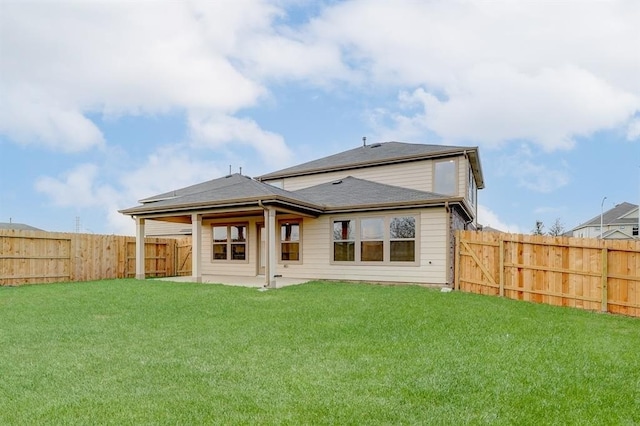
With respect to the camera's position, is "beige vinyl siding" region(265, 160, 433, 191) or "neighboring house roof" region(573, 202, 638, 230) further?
"neighboring house roof" region(573, 202, 638, 230)

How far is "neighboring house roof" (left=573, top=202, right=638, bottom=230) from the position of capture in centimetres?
3966

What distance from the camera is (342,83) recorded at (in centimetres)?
1446

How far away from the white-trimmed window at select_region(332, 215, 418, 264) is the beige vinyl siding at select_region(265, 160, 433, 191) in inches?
129

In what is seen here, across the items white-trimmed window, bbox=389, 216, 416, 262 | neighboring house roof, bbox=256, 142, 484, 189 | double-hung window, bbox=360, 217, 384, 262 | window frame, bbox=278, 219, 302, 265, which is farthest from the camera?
neighboring house roof, bbox=256, 142, 484, 189

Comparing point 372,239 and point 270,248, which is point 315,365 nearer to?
point 270,248

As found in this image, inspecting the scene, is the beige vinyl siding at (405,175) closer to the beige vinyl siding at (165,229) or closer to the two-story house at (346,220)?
the two-story house at (346,220)

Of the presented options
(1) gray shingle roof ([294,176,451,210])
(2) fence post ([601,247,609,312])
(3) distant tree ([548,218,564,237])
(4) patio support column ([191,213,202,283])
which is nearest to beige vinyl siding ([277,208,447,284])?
(1) gray shingle roof ([294,176,451,210])

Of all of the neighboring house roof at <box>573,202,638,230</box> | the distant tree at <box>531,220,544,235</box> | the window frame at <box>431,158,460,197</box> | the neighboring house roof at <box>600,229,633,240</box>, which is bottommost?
the neighboring house roof at <box>600,229,633,240</box>

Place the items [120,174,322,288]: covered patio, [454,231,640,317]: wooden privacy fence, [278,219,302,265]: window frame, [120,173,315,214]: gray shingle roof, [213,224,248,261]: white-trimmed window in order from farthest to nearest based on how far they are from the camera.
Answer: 1. [213,224,248,261]: white-trimmed window
2. [278,219,302,265]: window frame
3. [120,173,315,214]: gray shingle roof
4. [120,174,322,288]: covered patio
5. [454,231,640,317]: wooden privacy fence

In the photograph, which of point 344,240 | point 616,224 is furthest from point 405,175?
point 616,224

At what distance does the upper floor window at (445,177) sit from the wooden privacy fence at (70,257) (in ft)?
37.2

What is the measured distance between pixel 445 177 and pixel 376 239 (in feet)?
13.5

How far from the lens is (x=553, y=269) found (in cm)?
930

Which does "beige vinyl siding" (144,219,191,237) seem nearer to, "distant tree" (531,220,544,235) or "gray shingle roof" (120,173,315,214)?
"gray shingle roof" (120,173,315,214)
